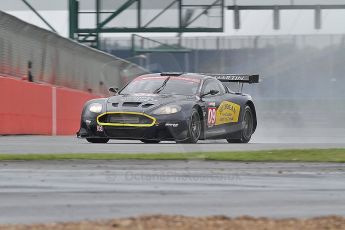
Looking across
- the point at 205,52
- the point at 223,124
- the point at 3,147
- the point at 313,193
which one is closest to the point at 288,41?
the point at 205,52

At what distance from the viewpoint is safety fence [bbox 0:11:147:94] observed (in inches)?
805

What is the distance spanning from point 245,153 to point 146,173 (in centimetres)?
269

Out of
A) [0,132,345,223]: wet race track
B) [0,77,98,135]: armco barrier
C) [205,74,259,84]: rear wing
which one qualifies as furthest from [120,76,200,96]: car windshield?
[0,132,345,223]: wet race track

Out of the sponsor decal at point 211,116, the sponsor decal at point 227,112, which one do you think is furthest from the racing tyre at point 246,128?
the sponsor decal at point 211,116

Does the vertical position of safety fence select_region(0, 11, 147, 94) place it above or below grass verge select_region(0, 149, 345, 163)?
above

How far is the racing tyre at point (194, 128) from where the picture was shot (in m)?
15.4

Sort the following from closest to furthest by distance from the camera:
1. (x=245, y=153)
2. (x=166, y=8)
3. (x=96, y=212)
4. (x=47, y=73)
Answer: (x=96, y=212), (x=245, y=153), (x=47, y=73), (x=166, y=8)

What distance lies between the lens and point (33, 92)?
819 inches

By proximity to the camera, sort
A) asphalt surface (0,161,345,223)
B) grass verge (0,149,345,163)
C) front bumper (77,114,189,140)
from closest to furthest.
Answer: asphalt surface (0,161,345,223) < grass verge (0,149,345,163) < front bumper (77,114,189,140)

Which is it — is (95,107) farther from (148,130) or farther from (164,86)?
(164,86)

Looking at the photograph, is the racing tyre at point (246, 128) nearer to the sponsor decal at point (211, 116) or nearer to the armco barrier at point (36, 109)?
the sponsor decal at point (211, 116)

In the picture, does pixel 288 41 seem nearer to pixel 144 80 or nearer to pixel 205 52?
pixel 205 52

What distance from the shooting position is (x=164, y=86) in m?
16.4

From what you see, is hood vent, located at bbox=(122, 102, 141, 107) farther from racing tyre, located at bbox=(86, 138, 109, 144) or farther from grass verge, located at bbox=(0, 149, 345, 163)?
grass verge, located at bbox=(0, 149, 345, 163)
